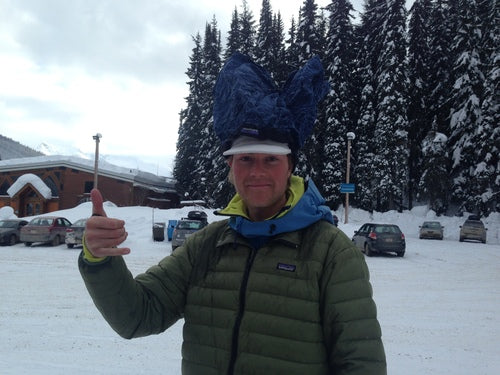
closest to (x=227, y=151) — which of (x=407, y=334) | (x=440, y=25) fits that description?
(x=407, y=334)

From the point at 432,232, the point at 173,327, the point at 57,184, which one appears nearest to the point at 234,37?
the point at 57,184

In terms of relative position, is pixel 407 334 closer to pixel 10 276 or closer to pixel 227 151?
pixel 227 151

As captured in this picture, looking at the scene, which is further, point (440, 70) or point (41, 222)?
point (440, 70)

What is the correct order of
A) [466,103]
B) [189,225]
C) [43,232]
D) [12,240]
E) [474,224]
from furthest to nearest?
1. [466,103]
2. [474,224]
3. [12,240]
4. [43,232]
5. [189,225]

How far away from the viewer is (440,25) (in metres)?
39.8

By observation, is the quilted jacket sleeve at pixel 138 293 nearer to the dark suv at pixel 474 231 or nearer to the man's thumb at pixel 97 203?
the man's thumb at pixel 97 203

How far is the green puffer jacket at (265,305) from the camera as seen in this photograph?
1.85 metres

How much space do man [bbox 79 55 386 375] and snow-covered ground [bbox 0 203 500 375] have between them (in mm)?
3517

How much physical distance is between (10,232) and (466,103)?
34.2m

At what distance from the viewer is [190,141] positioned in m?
48.5

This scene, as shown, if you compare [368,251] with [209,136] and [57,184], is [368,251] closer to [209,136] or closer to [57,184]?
[209,136]

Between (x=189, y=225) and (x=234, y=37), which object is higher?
(x=234, y=37)

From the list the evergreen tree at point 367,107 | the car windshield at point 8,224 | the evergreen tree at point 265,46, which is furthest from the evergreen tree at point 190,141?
the car windshield at point 8,224

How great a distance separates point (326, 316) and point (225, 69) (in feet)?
4.90
